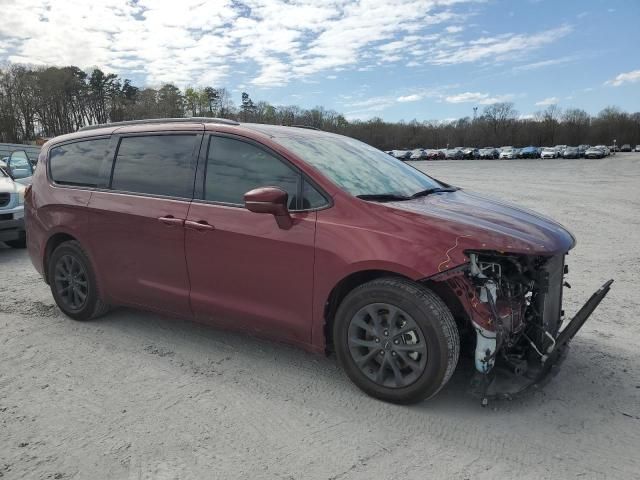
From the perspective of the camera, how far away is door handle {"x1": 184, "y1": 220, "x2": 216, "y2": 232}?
146 inches

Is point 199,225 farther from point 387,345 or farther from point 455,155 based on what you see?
point 455,155

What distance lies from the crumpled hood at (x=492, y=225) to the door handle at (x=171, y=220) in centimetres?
160

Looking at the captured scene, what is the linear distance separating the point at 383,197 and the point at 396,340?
38.2 inches

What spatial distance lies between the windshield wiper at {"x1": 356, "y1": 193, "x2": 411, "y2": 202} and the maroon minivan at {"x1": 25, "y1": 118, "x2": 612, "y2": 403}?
0.02m

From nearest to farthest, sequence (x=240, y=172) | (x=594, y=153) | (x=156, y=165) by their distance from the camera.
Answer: (x=240, y=172)
(x=156, y=165)
(x=594, y=153)

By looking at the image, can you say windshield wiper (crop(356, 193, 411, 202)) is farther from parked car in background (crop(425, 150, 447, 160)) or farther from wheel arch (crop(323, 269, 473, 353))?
parked car in background (crop(425, 150, 447, 160))

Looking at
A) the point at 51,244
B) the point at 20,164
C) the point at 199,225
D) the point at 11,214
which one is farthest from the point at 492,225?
the point at 20,164

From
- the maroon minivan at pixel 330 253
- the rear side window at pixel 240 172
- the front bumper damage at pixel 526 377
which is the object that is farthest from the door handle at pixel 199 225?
the front bumper damage at pixel 526 377

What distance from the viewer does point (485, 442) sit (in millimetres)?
2850

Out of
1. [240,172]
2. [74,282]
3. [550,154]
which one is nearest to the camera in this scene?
[240,172]

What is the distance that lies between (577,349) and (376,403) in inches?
73.8

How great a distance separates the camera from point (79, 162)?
4.76 metres

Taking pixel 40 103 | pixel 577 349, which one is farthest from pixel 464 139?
pixel 577 349

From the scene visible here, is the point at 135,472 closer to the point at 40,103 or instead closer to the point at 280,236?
Result: the point at 280,236
